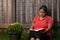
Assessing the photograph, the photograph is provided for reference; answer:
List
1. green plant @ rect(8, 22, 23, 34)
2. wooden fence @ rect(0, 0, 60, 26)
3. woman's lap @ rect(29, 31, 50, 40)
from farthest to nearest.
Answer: wooden fence @ rect(0, 0, 60, 26) < green plant @ rect(8, 22, 23, 34) < woman's lap @ rect(29, 31, 50, 40)

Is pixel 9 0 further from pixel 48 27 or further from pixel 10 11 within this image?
pixel 48 27

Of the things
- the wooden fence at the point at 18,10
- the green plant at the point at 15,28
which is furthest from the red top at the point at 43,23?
the wooden fence at the point at 18,10

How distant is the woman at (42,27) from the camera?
6379mm

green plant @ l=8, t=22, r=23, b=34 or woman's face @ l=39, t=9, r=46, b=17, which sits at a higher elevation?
woman's face @ l=39, t=9, r=46, b=17

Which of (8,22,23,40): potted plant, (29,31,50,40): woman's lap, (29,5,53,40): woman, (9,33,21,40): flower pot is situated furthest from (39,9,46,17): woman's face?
(9,33,21,40): flower pot

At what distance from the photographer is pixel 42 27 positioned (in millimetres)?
6605

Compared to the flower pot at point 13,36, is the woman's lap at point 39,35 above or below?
above

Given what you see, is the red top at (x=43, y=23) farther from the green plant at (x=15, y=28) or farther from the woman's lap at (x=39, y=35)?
the green plant at (x=15, y=28)

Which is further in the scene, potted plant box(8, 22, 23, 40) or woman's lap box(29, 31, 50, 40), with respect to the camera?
potted plant box(8, 22, 23, 40)

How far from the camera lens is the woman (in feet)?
20.9

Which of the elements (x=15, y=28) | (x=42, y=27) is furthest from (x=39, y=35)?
(x=15, y=28)

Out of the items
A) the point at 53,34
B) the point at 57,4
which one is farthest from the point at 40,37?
the point at 57,4

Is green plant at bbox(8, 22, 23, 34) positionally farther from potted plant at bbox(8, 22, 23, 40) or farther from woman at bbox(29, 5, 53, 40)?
woman at bbox(29, 5, 53, 40)

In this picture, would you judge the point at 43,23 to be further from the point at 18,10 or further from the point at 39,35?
the point at 18,10
